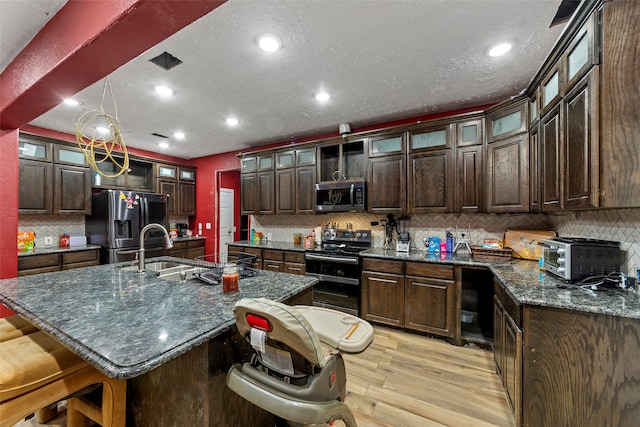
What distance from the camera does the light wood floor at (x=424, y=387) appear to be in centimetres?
170

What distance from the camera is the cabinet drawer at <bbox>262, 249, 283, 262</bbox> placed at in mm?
3711

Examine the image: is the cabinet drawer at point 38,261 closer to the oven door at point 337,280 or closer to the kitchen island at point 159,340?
the kitchen island at point 159,340

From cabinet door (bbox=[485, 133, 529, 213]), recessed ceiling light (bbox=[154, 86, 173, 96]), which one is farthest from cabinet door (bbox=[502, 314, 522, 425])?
recessed ceiling light (bbox=[154, 86, 173, 96])

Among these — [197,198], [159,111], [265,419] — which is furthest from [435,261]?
[197,198]

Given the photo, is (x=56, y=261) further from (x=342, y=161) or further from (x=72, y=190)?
(x=342, y=161)

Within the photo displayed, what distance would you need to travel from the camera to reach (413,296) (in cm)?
277

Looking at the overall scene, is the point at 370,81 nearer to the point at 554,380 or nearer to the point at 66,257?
the point at 554,380

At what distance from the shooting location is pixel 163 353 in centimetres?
89

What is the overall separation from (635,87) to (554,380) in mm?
1635

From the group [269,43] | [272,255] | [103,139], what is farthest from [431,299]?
[103,139]

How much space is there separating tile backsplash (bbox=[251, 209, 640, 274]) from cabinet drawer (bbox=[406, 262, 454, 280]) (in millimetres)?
689

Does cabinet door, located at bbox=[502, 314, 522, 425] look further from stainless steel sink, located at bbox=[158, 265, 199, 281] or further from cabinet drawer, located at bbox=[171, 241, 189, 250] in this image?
cabinet drawer, located at bbox=[171, 241, 189, 250]

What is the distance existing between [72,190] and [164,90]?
2597mm

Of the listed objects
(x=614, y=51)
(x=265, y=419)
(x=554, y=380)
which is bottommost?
(x=265, y=419)
